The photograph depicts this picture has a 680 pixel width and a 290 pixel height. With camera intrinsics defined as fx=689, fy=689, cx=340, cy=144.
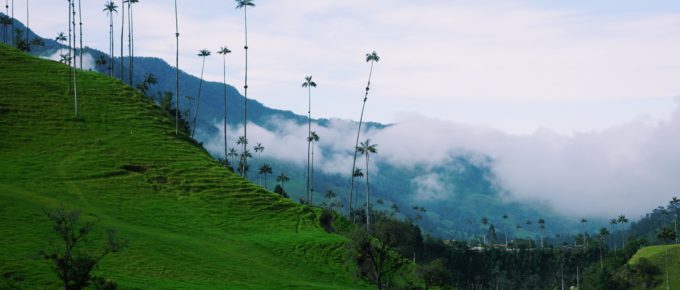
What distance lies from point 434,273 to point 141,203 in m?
48.0

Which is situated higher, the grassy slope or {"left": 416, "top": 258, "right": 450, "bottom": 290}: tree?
the grassy slope

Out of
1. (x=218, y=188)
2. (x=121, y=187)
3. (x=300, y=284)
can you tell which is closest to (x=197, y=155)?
(x=218, y=188)

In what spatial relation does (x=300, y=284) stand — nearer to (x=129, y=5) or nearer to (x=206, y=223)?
(x=206, y=223)

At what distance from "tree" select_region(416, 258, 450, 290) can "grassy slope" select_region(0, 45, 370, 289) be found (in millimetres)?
10159

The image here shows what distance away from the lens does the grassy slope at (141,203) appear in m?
79.6

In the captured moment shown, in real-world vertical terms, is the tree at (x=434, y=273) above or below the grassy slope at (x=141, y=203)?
below

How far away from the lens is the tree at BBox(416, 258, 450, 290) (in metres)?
91.9

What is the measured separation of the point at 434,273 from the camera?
302 ft

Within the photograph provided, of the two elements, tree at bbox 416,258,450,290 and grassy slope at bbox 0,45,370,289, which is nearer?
grassy slope at bbox 0,45,370,289

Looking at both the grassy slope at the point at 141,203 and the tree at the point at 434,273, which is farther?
the tree at the point at 434,273

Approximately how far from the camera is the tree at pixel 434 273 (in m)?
91.9

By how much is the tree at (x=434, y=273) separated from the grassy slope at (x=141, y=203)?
1016 centimetres

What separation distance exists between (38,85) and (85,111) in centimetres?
1854

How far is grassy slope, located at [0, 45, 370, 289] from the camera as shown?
261 feet
